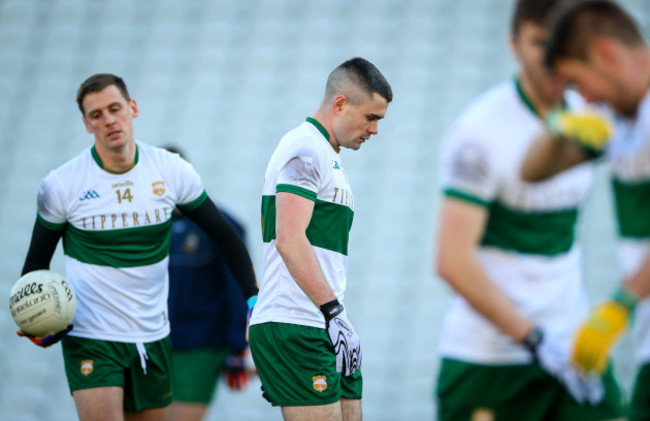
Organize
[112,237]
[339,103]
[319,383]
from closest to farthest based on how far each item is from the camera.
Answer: [319,383] < [339,103] < [112,237]

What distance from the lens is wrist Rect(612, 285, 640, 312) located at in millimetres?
2549

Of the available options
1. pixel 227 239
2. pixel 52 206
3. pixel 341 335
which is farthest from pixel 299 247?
→ pixel 52 206

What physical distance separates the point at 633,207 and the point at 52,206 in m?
2.89

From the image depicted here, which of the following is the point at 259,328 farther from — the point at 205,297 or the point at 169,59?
the point at 169,59

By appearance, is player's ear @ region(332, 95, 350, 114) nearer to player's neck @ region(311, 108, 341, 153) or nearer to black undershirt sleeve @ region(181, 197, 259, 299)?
player's neck @ region(311, 108, 341, 153)

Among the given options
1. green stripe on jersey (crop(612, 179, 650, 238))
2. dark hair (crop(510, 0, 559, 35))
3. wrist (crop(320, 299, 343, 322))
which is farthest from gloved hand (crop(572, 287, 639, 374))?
wrist (crop(320, 299, 343, 322))

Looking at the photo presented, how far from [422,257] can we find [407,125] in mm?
1449

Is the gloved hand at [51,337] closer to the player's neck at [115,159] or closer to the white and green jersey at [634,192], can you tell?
the player's neck at [115,159]

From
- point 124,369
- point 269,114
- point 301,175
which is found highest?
point 269,114

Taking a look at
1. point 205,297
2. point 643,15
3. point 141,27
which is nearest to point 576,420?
point 205,297

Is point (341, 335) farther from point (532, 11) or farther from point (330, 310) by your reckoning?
point (532, 11)

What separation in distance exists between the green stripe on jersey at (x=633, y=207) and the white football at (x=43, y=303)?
8.93 ft

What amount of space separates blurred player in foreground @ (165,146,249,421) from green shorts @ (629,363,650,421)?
3865 millimetres

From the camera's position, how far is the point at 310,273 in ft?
13.1
